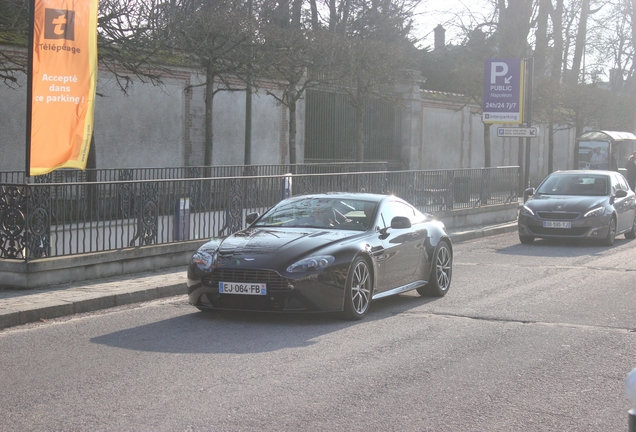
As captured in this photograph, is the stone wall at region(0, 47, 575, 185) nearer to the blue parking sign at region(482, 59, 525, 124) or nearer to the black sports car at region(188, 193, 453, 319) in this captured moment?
the blue parking sign at region(482, 59, 525, 124)

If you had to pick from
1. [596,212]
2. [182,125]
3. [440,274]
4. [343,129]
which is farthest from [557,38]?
[440,274]

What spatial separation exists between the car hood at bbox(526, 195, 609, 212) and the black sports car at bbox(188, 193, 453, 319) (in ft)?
25.8

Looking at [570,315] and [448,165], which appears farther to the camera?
[448,165]

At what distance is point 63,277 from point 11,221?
948 mm

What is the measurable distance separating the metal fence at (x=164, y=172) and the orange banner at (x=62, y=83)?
553 cm

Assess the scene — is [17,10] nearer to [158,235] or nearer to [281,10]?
[158,235]

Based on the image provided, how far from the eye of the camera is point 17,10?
55.1ft

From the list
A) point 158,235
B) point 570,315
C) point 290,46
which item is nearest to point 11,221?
point 158,235

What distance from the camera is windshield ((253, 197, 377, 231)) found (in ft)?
33.2

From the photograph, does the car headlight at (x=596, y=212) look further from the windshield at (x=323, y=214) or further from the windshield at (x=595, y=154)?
the windshield at (x=595, y=154)

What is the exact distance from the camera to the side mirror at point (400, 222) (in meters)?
10.2

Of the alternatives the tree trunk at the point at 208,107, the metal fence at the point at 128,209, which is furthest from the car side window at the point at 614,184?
the tree trunk at the point at 208,107

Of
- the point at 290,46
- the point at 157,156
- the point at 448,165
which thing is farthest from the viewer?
the point at 448,165

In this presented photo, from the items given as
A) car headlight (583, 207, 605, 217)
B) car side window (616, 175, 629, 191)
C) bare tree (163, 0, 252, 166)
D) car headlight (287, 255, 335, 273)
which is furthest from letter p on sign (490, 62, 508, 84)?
car headlight (287, 255, 335, 273)
